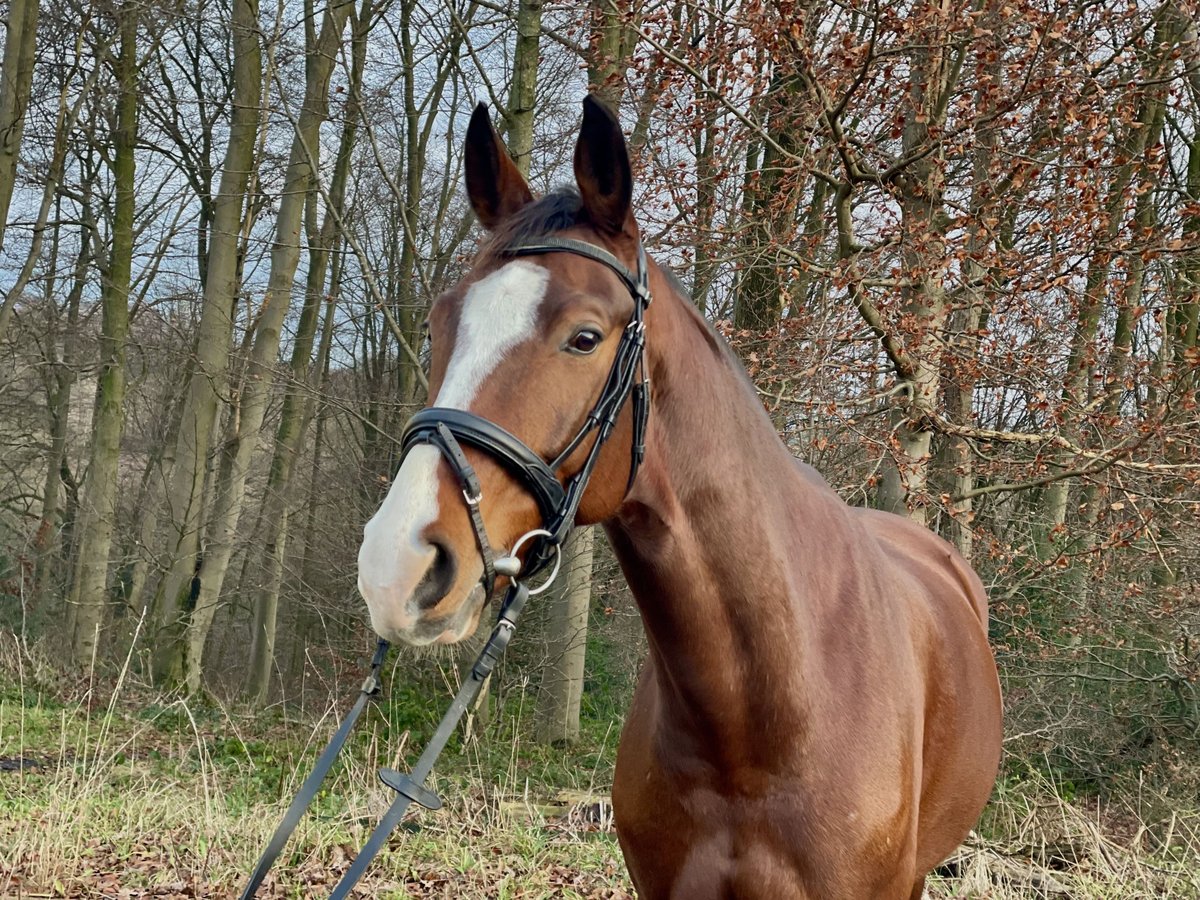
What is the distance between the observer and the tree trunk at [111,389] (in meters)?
12.6

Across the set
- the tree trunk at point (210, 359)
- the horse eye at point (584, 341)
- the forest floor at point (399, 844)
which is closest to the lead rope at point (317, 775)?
the horse eye at point (584, 341)

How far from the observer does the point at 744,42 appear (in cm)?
589

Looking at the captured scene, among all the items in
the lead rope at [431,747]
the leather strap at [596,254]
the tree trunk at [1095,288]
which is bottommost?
the lead rope at [431,747]

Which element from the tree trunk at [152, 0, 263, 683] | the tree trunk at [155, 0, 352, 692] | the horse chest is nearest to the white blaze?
the horse chest

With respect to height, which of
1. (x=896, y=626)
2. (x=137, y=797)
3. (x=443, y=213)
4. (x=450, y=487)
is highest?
(x=443, y=213)

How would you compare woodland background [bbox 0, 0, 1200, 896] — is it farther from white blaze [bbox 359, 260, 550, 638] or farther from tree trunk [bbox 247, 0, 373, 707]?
white blaze [bbox 359, 260, 550, 638]

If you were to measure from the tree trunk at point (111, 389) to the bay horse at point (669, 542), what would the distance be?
11.6 metres

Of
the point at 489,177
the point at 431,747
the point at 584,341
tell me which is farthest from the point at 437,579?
the point at 489,177

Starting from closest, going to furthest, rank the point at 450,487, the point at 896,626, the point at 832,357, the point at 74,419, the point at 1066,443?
the point at 450,487, the point at 896,626, the point at 1066,443, the point at 832,357, the point at 74,419

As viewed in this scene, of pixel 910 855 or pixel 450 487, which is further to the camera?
pixel 910 855

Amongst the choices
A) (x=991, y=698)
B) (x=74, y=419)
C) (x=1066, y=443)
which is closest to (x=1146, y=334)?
(x=1066, y=443)

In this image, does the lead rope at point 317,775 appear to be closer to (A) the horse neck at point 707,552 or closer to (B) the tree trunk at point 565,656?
(A) the horse neck at point 707,552

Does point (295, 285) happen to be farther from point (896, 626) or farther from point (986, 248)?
point (896, 626)

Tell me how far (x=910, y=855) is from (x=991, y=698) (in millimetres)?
1420
